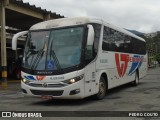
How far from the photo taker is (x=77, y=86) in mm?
12141

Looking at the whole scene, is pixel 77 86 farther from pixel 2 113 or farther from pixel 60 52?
pixel 2 113

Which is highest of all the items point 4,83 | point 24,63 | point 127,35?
point 127,35

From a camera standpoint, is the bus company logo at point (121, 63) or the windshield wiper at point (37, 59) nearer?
the windshield wiper at point (37, 59)

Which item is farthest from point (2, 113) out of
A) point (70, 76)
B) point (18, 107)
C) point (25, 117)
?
point (70, 76)

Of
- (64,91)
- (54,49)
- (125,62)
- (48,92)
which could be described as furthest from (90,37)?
(125,62)

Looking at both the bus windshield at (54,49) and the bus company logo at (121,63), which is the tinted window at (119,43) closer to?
the bus company logo at (121,63)

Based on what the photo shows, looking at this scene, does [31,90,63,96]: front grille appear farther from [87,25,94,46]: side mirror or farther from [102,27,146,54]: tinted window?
[102,27,146,54]: tinted window

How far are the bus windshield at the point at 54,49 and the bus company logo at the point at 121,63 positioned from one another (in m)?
4.10

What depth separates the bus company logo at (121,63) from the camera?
54.5 feet

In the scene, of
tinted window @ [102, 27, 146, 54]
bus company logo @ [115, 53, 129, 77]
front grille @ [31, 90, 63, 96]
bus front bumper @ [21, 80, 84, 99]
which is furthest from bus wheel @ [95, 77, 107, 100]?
bus company logo @ [115, 53, 129, 77]

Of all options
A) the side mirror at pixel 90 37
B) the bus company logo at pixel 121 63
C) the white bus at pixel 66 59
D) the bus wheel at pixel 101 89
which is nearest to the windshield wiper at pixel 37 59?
the white bus at pixel 66 59

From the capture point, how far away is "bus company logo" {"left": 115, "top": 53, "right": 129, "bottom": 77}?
16.6 m

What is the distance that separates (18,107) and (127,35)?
8.75m

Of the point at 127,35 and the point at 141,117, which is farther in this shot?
the point at 127,35
